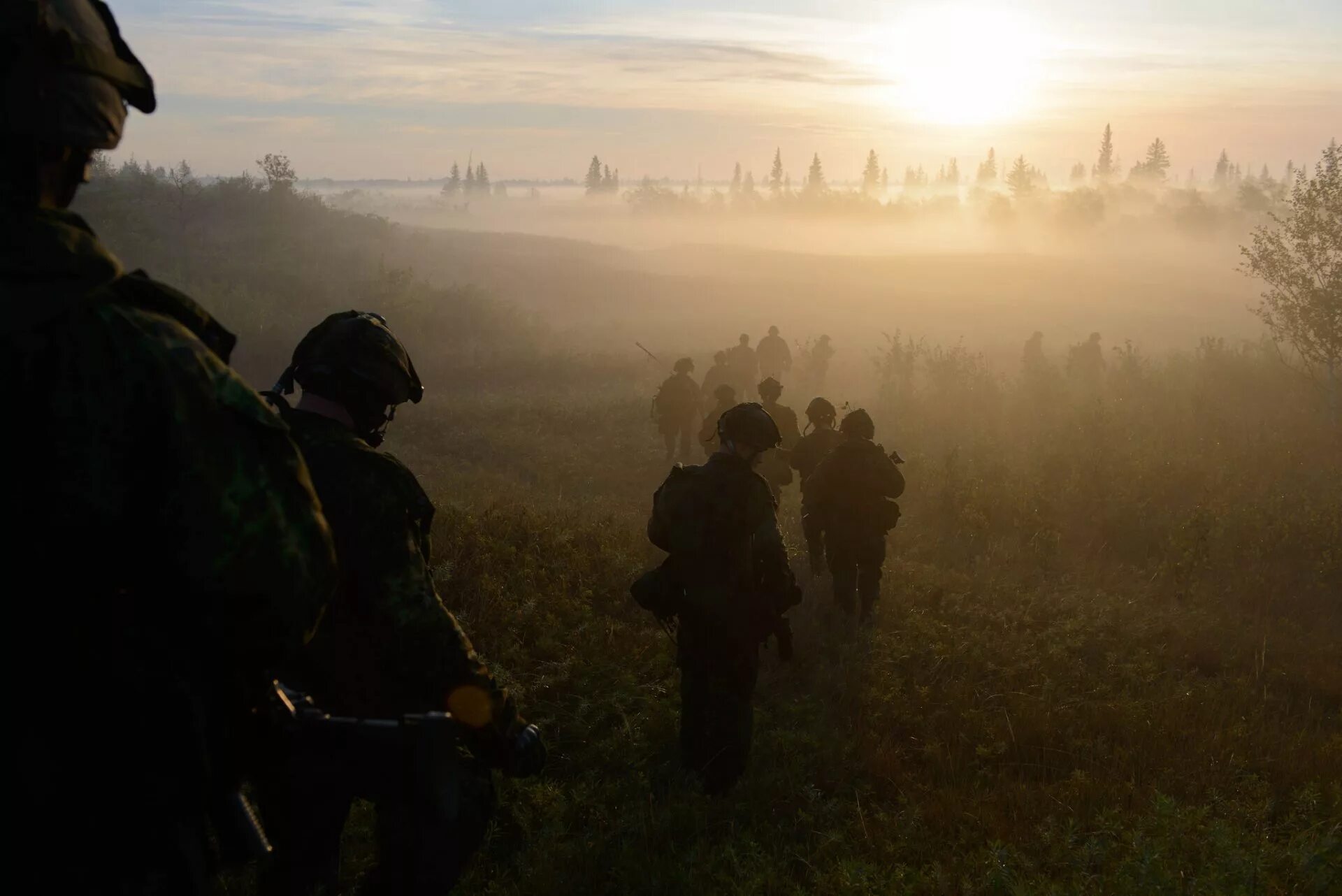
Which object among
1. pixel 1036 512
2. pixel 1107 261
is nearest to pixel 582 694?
pixel 1036 512

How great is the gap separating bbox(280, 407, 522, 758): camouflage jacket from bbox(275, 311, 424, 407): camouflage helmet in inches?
7.6

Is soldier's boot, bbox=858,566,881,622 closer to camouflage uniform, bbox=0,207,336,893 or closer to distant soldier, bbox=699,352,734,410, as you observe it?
camouflage uniform, bbox=0,207,336,893

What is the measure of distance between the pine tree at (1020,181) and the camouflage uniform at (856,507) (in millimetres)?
96498

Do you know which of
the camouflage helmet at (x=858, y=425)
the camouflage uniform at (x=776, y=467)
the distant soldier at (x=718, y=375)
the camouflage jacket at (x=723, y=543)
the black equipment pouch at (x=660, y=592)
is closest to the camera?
the camouflage jacket at (x=723, y=543)

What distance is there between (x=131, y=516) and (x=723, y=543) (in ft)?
12.2

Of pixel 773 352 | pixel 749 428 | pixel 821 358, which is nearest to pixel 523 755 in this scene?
pixel 749 428

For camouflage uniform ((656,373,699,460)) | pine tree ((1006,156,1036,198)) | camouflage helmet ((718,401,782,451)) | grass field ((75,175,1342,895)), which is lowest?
grass field ((75,175,1342,895))

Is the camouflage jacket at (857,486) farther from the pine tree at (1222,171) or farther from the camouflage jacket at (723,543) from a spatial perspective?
the pine tree at (1222,171)

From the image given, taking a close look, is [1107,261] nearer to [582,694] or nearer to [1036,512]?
[1036,512]

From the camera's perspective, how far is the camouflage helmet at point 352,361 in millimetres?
2949

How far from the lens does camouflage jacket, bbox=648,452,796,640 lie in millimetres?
4949

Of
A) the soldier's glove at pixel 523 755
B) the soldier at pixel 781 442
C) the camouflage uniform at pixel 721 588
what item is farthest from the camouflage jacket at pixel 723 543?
the soldier at pixel 781 442

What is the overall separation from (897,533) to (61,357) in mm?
10775

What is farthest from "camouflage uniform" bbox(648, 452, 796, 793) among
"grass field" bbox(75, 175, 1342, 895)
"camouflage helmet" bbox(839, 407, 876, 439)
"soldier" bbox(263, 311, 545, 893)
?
"camouflage helmet" bbox(839, 407, 876, 439)
